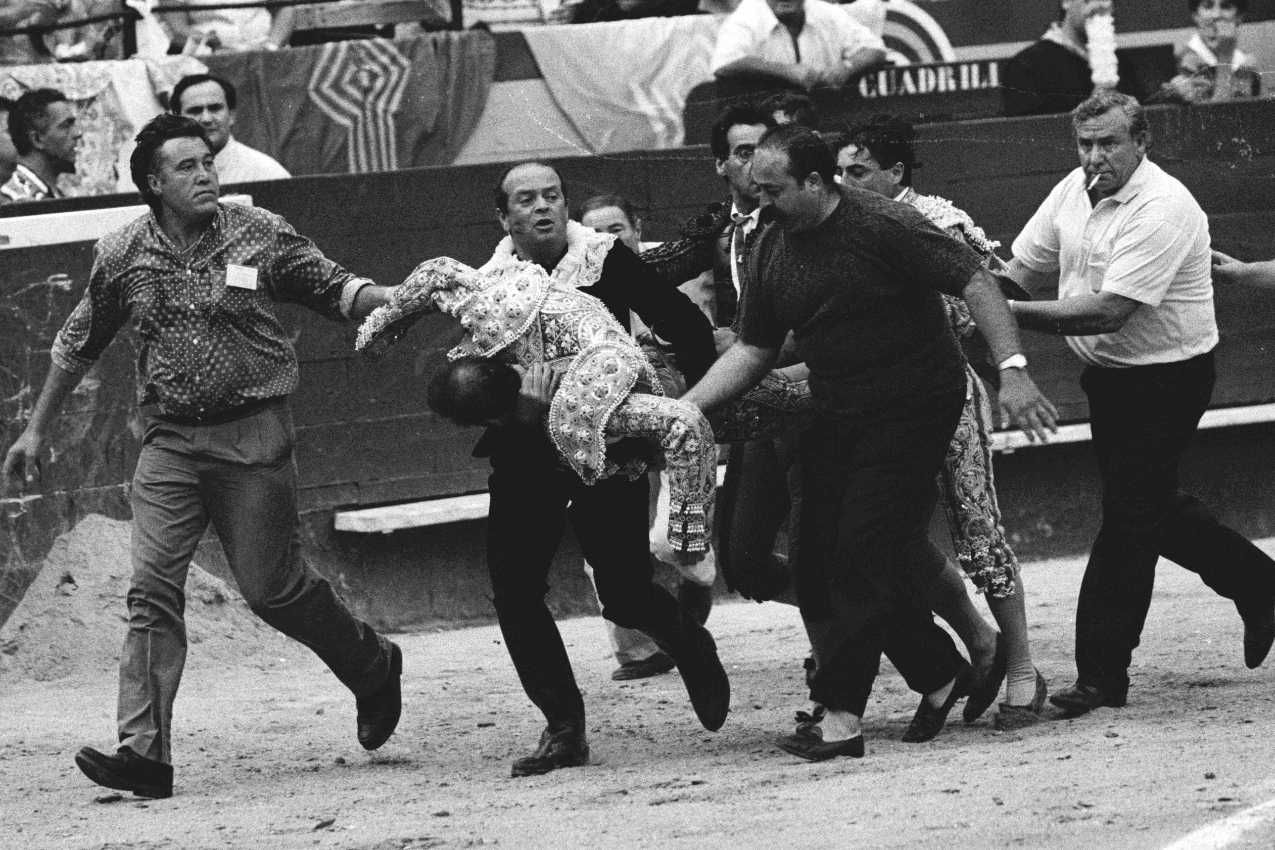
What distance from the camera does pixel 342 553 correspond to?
925 centimetres

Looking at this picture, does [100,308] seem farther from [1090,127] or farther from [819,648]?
[1090,127]

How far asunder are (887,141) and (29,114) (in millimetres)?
4024

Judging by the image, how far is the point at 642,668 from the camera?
809 cm

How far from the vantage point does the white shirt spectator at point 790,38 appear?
10492 millimetres

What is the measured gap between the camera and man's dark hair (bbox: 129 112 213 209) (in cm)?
646

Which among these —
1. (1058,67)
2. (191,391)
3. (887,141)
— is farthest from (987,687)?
(1058,67)

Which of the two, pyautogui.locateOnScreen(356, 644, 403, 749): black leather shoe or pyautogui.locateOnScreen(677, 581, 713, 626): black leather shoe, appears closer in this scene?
pyautogui.locateOnScreen(356, 644, 403, 749): black leather shoe

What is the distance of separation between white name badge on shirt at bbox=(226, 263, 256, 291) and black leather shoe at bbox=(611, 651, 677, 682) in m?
2.24

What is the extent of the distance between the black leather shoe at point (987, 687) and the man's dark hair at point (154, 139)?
264 centimetres

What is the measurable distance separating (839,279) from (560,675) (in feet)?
4.42

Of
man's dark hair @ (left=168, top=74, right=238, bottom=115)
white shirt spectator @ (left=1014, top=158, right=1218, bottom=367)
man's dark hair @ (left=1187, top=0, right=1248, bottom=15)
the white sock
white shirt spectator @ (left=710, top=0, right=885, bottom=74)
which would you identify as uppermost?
man's dark hair @ (left=1187, top=0, right=1248, bottom=15)

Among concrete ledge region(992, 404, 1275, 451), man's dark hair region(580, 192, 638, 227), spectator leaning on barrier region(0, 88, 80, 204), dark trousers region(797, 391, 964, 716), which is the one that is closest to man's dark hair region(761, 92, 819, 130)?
man's dark hair region(580, 192, 638, 227)

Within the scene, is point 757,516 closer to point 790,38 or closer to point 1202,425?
point 1202,425

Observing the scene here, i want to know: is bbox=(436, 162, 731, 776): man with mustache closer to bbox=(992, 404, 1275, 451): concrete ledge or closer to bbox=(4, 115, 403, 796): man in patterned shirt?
bbox=(4, 115, 403, 796): man in patterned shirt
